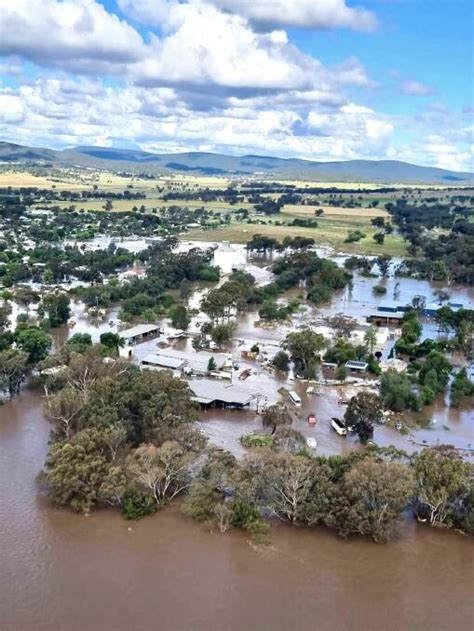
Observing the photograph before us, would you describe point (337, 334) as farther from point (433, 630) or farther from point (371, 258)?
point (371, 258)

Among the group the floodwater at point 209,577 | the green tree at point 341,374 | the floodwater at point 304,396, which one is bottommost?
the floodwater at point 209,577

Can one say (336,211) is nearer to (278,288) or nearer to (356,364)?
(278,288)

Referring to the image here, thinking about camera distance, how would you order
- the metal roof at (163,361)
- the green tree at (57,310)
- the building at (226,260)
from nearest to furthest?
the metal roof at (163,361) < the green tree at (57,310) < the building at (226,260)

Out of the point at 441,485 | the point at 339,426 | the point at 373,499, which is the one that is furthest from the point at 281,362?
the point at 373,499

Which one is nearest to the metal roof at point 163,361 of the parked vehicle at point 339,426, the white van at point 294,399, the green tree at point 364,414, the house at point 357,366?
the white van at point 294,399

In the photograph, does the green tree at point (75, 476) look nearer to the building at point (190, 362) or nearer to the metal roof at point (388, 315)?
the building at point (190, 362)
